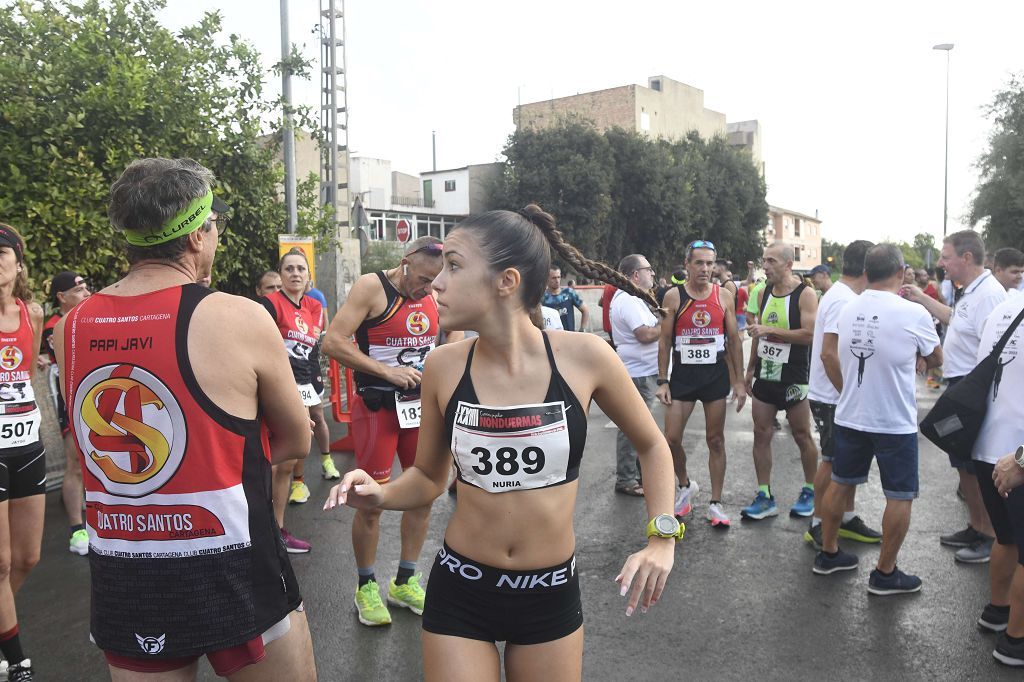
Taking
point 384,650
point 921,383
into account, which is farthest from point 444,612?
point 921,383

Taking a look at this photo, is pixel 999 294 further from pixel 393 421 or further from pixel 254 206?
pixel 254 206

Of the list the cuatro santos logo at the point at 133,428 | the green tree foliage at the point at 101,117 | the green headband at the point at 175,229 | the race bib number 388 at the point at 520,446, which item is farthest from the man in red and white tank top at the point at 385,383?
the green tree foliage at the point at 101,117

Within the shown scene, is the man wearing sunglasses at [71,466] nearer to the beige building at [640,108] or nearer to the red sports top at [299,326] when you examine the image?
the red sports top at [299,326]

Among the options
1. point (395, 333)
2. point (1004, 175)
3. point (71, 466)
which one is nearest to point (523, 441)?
point (395, 333)

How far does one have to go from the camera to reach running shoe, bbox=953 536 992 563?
5.30m

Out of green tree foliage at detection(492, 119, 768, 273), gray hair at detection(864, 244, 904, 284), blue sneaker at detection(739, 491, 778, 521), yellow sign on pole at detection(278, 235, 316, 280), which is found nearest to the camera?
gray hair at detection(864, 244, 904, 284)

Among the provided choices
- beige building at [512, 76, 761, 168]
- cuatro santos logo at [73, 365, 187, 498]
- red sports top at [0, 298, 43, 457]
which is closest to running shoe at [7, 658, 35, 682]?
red sports top at [0, 298, 43, 457]

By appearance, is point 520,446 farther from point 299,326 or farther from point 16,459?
point 299,326

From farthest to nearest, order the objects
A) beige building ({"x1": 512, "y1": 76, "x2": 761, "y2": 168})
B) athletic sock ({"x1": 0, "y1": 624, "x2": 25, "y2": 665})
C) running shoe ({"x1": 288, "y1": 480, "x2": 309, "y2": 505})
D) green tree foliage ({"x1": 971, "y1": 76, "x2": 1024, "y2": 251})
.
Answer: beige building ({"x1": 512, "y1": 76, "x2": 761, "y2": 168}) → green tree foliage ({"x1": 971, "y1": 76, "x2": 1024, "y2": 251}) → running shoe ({"x1": 288, "y1": 480, "x2": 309, "y2": 505}) → athletic sock ({"x1": 0, "y1": 624, "x2": 25, "y2": 665})

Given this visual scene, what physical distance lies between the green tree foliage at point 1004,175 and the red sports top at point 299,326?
29.3 meters

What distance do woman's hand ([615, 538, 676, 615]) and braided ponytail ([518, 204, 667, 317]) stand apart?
1.14 metres

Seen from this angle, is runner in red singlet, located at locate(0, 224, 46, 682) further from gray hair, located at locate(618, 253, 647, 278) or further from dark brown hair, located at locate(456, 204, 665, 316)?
gray hair, located at locate(618, 253, 647, 278)

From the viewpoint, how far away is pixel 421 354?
4.87 meters

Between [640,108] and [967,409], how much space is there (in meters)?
52.3
